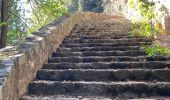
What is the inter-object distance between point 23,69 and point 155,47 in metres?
3.05

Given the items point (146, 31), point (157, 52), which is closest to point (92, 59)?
point (157, 52)

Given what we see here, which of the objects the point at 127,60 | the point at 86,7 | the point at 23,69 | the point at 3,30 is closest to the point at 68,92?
the point at 23,69

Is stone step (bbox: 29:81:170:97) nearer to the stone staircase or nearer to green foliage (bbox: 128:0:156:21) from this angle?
the stone staircase

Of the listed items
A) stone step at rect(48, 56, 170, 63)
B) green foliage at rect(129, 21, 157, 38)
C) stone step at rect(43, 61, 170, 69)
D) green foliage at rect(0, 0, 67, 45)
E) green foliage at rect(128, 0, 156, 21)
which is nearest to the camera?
stone step at rect(43, 61, 170, 69)

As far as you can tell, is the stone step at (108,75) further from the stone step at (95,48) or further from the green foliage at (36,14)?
the green foliage at (36,14)

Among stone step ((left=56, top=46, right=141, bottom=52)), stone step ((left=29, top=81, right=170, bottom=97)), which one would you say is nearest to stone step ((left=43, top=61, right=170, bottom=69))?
stone step ((left=29, top=81, right=170, bottom=97))

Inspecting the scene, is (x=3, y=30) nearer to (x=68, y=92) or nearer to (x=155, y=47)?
(x=155, y=47)

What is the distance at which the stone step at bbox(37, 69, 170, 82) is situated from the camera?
5.59 meters

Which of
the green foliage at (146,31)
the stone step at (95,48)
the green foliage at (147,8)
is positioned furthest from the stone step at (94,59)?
the green foliage at (147,8)

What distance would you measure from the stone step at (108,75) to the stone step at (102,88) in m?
0.38

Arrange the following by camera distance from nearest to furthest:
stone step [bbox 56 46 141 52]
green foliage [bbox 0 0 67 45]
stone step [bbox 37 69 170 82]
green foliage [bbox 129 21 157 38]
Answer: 1. stone step [bbox 37 69 170 82]
2. stone step [bbox 56 46 141 52]
3. green foliage [bbox 129 21 157 38]
4. green foliage [bbox 0 0 67 45]

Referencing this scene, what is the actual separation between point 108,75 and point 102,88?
1.86 ft

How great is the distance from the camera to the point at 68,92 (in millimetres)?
5215

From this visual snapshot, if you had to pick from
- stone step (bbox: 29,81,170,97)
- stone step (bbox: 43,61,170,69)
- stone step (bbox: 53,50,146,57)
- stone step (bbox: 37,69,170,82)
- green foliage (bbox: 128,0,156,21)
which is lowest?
stone step (bbox: 29,81,170,97)
